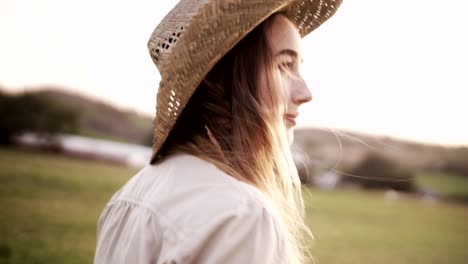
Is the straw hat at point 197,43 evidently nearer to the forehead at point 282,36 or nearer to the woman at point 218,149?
the woman at point 218,149

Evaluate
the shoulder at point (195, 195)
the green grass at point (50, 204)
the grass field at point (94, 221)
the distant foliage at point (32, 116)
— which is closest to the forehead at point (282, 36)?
the shoulder at point (195, 195)

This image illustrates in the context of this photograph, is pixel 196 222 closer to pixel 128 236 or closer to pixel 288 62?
pixel 128 236

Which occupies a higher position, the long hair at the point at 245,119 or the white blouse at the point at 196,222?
the long hair at the point at 245,119

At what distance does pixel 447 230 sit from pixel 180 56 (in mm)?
14672

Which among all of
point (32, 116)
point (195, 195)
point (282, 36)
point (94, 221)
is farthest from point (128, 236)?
point (32, 116)

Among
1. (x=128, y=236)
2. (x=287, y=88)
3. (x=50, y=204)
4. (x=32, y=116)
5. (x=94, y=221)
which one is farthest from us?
(x=32, y=116)

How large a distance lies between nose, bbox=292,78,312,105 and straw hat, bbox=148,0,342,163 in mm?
219

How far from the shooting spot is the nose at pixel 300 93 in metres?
1.26

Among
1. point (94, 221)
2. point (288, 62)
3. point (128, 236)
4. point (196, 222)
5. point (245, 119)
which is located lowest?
point (94, 221)

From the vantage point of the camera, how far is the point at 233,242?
2.95 ft

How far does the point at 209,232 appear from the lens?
0.91 meters

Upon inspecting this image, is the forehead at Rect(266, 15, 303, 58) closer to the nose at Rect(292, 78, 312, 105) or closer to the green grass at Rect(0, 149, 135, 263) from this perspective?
the nose at Rect(292, 78, 312, 105)

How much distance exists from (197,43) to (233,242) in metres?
0.45

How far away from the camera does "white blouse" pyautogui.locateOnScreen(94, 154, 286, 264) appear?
908 millimetres
